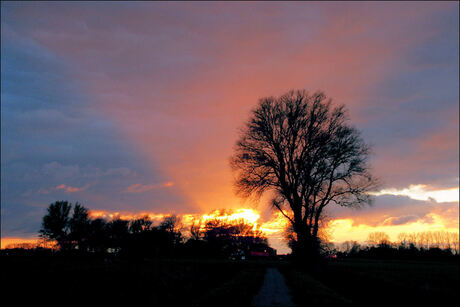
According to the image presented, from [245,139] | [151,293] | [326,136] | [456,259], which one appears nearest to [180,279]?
[151,293]

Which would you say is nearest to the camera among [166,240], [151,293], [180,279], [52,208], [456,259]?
[151,293]

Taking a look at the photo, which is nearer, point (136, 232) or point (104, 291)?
point (104, 291)

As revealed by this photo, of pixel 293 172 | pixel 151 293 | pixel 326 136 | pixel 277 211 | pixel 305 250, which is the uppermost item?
pixel 326 136

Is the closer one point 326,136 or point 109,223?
point 326,136

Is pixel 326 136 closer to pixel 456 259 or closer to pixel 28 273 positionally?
pixel 28 273

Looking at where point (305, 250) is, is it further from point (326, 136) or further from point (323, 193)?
point (326, 136)

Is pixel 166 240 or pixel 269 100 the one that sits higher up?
pixel 269 100

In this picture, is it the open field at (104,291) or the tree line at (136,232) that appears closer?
the open field at (104,291)

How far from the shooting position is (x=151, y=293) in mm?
15484

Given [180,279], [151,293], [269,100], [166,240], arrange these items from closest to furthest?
1. [151,293]
2. [180,279]
3. [269,100]
4. [166,240]

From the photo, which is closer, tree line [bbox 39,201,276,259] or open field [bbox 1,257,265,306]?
open field [bbox 1,257,265,306]

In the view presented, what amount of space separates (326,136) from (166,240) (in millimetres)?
58120

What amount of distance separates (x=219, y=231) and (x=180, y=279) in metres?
116

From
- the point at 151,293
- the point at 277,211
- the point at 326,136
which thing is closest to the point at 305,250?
the point at 277,211
